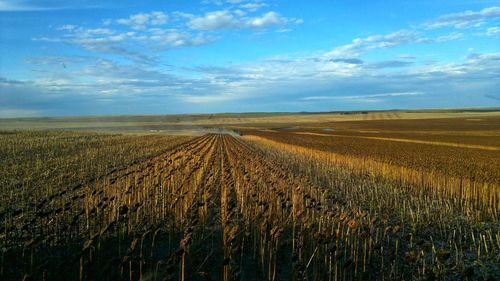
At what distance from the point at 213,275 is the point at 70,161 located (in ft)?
57.2

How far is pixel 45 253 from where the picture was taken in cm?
710

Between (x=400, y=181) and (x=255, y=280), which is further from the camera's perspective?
(x=400, y=181)

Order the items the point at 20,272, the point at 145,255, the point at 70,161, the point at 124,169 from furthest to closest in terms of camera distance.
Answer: the point at 70,161 → the point at 124,169 → the point at 145,255 → the point at 20,272

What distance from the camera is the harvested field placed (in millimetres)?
6254

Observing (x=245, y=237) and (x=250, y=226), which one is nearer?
(x=245, y=237)

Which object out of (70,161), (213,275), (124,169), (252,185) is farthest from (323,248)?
(70,161)

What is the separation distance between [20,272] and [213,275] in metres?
2.98

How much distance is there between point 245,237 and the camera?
27.8 ft

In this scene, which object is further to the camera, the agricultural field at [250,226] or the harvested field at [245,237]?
the agricultural field at [250,226]

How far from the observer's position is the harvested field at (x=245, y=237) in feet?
20.5

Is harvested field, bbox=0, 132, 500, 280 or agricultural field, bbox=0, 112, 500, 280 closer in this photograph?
harvested field, bbox=0, 132, 500, 280

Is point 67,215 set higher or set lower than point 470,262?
higher

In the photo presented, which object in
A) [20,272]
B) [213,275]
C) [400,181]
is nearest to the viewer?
[20,272]

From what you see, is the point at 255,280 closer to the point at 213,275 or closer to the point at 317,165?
the point at 213,275
